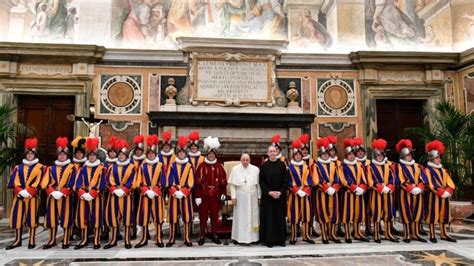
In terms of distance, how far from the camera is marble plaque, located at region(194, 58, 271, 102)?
1078 centimetres

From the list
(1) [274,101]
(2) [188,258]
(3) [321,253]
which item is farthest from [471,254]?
(1) [274,101]

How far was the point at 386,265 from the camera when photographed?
17.5ft

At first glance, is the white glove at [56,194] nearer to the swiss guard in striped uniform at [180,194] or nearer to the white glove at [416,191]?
the swiss guard in striped uniform at [180,194]

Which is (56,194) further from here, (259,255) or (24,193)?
(259,255)

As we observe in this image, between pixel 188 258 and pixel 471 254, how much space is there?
13.9 feet

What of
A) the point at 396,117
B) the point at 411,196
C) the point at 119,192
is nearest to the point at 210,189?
the point at 119,192

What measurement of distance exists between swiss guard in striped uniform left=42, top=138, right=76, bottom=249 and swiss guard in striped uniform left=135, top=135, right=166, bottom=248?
1.14m

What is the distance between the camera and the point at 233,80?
10.9m

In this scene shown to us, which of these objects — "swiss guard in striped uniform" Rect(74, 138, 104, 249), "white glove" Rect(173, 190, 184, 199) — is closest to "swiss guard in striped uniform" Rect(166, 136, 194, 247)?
"white glove" Rect(173, 190, 184, 199)

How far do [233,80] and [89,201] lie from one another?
5558 mm

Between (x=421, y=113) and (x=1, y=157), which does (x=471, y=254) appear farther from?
(x=1, y=157)

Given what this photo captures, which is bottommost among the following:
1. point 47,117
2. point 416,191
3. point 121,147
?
point 416,191

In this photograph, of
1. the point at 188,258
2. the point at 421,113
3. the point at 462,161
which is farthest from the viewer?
the point at 421,113

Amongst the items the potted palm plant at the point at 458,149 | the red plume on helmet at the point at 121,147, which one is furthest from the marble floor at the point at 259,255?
the potted palm plant at the point at 458,149
